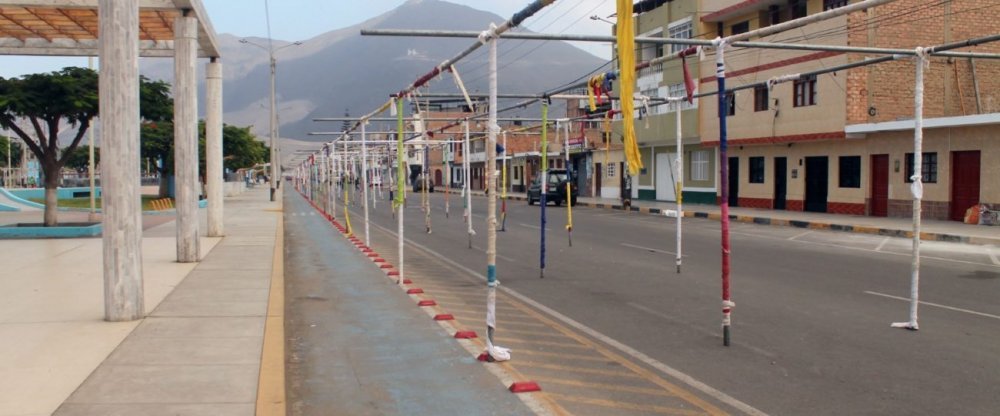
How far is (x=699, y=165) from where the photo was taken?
4216cm

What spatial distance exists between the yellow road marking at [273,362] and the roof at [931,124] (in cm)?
2154

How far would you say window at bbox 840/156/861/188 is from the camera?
3077 centimetres

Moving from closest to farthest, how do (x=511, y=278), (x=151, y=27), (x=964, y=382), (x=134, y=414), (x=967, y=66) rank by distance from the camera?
(x=134, y=414) < (x=964, y=382) < (x=511, y=278) < (x=151, y=27) < (x=967, y=66)

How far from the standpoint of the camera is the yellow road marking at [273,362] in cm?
618

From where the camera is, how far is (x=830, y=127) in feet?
102

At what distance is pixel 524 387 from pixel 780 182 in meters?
31.3

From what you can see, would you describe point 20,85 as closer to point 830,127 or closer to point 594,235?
point 594,235

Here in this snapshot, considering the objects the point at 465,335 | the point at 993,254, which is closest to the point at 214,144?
the point at 465,335

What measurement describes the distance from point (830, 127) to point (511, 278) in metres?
21.3

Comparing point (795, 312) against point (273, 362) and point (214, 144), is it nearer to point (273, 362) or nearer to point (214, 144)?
point (273, 362)

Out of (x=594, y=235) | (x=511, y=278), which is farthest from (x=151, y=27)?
(x=594, y=235)

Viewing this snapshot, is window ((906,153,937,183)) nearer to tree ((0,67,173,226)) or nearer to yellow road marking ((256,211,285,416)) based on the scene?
yellow road marking ((256,211,285,416))

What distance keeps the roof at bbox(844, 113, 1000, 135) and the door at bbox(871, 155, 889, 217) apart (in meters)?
1.23

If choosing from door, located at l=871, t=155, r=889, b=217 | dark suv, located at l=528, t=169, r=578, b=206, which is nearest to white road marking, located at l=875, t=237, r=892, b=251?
door, located at l=871, t=155, r=889, b=217
